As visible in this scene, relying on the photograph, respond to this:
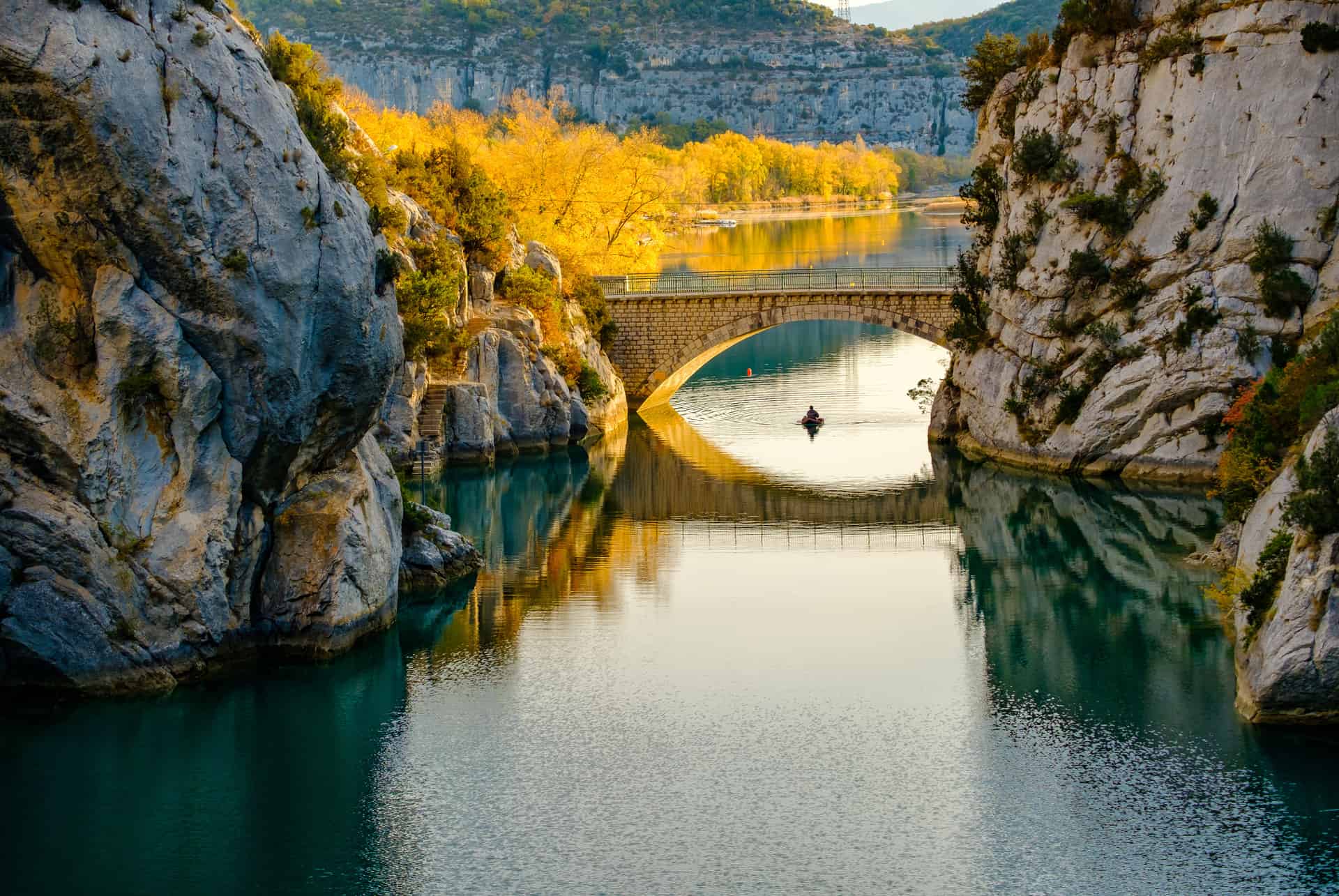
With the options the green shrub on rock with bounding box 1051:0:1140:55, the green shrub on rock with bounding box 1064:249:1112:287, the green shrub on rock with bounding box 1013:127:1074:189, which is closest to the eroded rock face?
the green shrub on rock with bounding box 1064:249:1112:287

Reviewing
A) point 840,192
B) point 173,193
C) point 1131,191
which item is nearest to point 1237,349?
point 1131,191

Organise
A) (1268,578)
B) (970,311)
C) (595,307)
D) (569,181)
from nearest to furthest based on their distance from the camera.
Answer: (1268,578) < (970,311) < (595,307) < (569,181)

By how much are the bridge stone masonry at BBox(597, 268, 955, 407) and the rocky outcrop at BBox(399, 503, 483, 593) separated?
1068 inches

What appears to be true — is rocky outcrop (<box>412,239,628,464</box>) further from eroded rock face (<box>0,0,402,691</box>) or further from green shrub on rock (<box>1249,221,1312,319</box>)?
green shrub on rock (<box>1249,221,1312,319</box>)

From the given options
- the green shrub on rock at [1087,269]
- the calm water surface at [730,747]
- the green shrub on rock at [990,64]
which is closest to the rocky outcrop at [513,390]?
the calm water surface at [730,747]

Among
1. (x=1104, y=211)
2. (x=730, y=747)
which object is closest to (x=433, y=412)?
(x=1104, y=211)

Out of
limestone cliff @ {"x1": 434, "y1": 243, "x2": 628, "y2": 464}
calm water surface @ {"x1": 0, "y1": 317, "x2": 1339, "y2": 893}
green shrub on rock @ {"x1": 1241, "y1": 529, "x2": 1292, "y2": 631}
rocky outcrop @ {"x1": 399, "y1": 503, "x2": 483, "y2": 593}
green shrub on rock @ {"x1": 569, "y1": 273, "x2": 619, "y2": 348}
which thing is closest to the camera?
calm water surface @ {"x1": 0, "y1": 317, "x2": 1339, "y2": 893}

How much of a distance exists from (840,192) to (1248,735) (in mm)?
174344

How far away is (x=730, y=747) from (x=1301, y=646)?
10.8m

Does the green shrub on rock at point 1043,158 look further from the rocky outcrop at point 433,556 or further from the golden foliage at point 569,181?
the rocky outcrop at point 433,556

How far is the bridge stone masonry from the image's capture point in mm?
67625

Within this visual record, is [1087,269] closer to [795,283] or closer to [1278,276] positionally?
[1278,276]

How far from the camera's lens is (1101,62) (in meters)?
59.3

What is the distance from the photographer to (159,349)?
1282 inches
